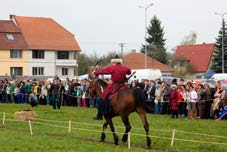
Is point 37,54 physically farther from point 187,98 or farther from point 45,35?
point 187,98

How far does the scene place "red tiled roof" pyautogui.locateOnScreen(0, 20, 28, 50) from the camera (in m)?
74.5

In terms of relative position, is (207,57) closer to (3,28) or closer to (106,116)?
(3,28)

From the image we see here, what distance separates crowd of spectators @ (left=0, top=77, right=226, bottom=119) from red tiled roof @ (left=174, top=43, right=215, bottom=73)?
6053 centimetres

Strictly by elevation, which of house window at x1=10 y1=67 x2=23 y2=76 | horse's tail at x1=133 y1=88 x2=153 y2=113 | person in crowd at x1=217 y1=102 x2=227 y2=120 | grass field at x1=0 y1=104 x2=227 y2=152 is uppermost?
house window at x1=10 y1=67 x2=23 y2=76

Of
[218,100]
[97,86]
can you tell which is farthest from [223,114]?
[97,86]

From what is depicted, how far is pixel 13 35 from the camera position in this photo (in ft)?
251

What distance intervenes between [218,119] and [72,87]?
13742 millimetres

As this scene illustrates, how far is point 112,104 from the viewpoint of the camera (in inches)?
591

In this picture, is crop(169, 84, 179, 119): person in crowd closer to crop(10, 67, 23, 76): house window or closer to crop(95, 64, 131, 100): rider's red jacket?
crop(95, 64, 131, 100): rider's red jacket

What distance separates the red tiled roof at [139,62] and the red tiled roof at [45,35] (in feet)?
56.3

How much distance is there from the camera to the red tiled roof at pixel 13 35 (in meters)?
74.5

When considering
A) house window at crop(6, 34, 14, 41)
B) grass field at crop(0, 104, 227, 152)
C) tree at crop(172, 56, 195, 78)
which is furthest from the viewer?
tree at crop(172, 56, 195, 78)

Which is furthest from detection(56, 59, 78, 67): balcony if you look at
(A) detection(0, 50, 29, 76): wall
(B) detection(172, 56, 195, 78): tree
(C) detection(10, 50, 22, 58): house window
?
(B) detection(172, 56, 195, 78): tree

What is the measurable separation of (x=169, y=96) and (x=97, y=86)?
10.9 metres
